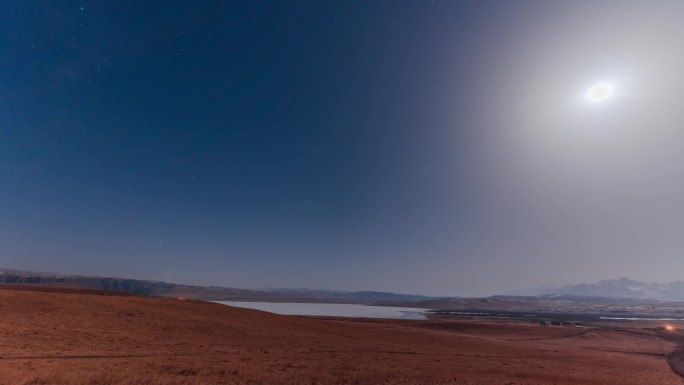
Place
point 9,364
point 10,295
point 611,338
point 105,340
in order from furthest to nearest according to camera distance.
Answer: point 611,338 → point 10,295 → point 105,340 → point 9,364

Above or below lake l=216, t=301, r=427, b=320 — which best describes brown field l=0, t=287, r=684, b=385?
above

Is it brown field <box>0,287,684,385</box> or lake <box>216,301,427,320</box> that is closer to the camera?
brown field <box>0,287,684,385</box>

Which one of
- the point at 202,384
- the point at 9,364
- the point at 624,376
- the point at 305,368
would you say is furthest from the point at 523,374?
the point at 9,364

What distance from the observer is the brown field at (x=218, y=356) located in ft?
54.5

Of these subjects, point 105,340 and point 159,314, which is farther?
point 159,314

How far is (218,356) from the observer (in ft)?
74.1

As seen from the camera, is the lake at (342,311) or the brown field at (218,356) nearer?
the brown field at (218,356)

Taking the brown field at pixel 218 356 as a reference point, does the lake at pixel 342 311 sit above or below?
below

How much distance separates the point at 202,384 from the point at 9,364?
859cm

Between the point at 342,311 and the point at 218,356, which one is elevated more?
the point at 218,356

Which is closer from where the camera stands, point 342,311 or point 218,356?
point 218,356

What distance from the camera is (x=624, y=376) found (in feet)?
78.9

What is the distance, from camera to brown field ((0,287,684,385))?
1662cm

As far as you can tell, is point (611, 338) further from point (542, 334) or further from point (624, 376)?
point (624, 376)
